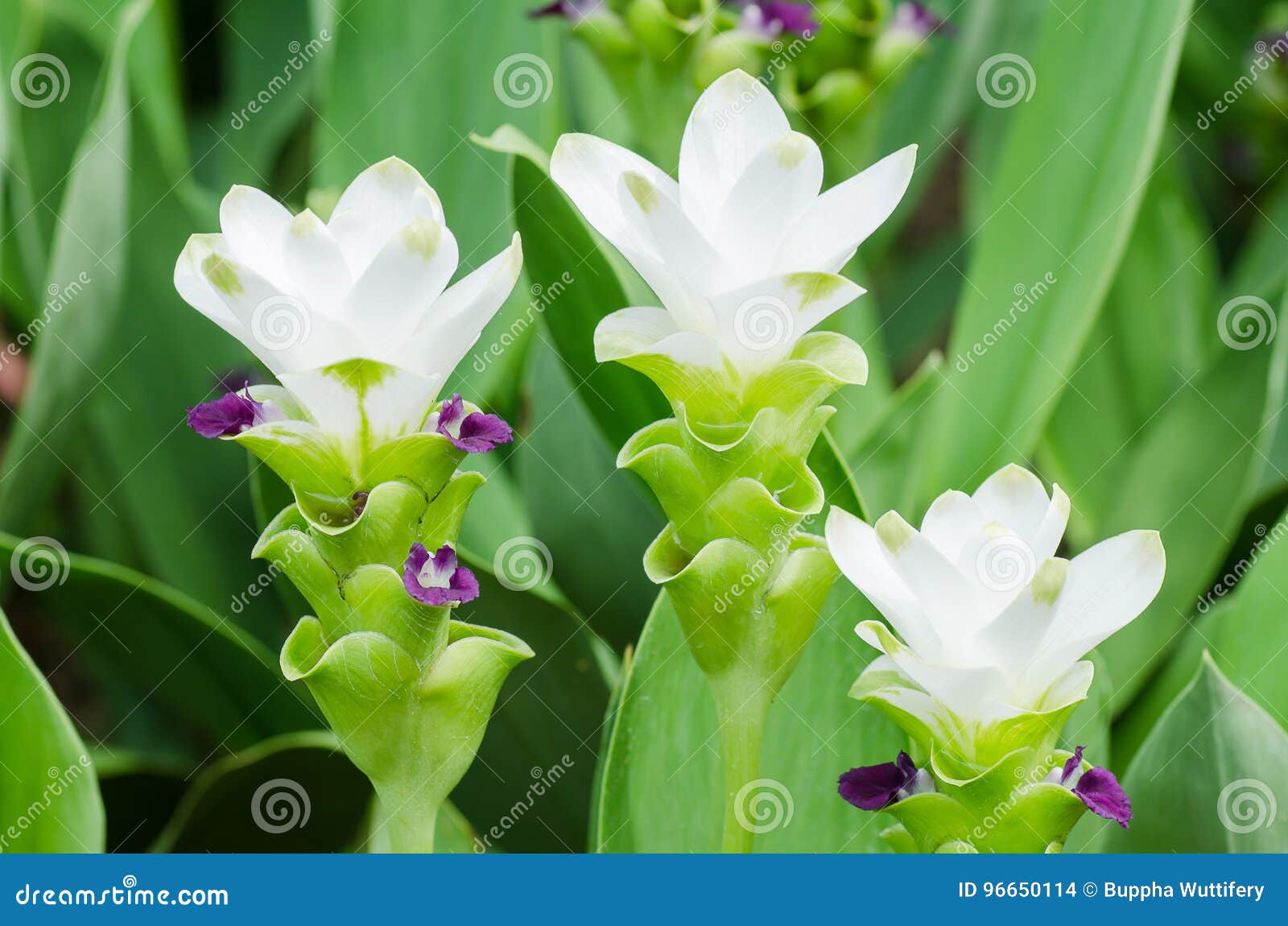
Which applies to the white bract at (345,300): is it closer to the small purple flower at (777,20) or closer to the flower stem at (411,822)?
the flower stem at (411,822)

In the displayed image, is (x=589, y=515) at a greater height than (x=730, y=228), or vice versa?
(x=730, y=228)

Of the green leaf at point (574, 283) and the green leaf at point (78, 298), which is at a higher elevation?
the green leaf at point (574, 283)

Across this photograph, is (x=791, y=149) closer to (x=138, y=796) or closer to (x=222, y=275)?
(x=222, y=275)

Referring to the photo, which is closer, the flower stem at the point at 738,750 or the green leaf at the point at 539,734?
the flower stem at the point at 738,750

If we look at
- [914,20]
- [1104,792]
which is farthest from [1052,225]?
[1104,792]

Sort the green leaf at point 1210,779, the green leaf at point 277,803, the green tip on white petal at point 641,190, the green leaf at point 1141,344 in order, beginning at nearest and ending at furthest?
1. the green tip on white petal at point 641,190
2. the green leaf at point 1210,779
3. the green leaf at point 277,803
4. the green leaf at point 1141,344

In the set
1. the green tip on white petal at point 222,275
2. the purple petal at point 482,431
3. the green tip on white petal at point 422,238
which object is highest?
the green tip on white petal at point 422,238

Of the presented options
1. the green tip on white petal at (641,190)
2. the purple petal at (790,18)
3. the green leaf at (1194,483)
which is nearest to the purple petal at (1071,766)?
the green tip on white petal at (641,190)
